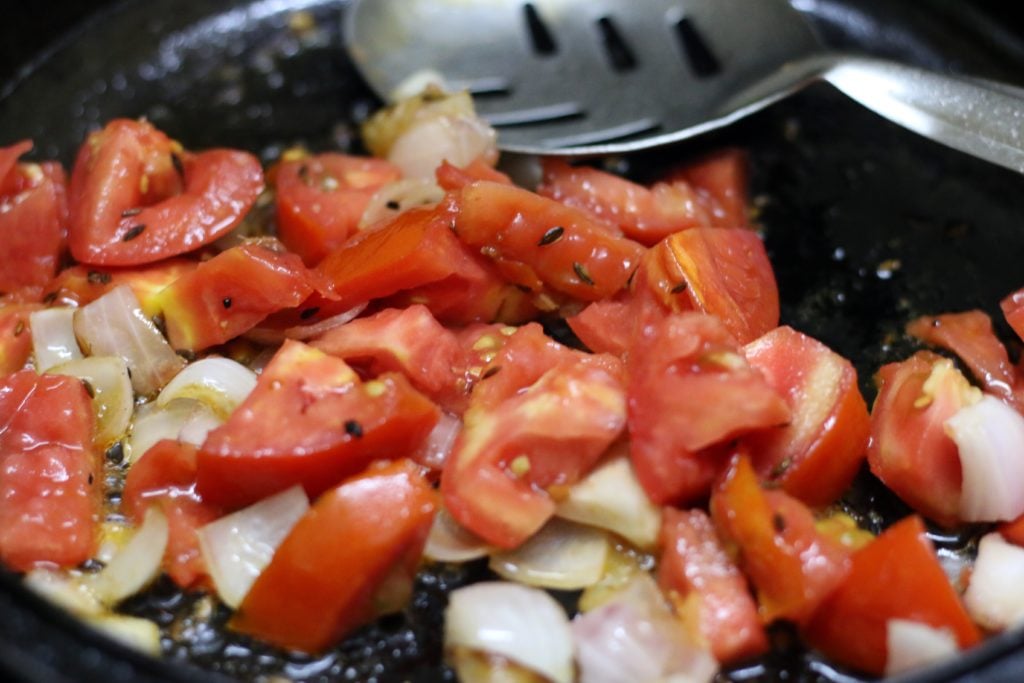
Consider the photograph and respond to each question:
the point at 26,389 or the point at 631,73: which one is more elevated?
the point at 26,389

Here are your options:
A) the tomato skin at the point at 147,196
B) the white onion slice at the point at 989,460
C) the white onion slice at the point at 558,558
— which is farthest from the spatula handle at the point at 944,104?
the tomato skin at the point at 147,196

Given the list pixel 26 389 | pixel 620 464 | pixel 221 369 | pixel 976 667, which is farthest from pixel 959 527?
pixel 26 389

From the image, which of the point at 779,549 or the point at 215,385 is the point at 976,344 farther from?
the point at 215,385

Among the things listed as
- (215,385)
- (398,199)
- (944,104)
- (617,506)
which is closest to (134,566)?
(215,385)

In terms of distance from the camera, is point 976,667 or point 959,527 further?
point 959,527

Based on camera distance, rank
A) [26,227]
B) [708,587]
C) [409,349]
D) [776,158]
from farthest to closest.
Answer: [776,158] < [26,227] < [409,349] < [708,587]

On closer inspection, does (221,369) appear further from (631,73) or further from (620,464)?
(631,73)

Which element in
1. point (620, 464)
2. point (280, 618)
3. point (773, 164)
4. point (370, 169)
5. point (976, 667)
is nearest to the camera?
point (976, 667)
